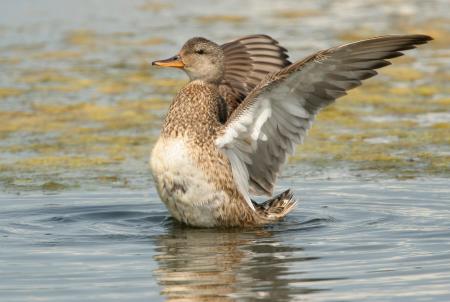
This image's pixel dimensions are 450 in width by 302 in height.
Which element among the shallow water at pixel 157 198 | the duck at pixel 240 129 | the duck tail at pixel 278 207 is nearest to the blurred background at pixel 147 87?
the shallow water at pixel 157 198

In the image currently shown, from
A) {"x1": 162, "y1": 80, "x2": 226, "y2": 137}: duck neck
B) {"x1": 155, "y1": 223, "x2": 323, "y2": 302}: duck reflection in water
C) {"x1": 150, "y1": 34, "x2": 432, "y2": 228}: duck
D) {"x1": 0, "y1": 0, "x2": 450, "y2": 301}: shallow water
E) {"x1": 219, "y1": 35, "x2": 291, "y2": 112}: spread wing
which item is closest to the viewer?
{"x1": 155, "y1": 223, "x2": 323, "y2": 302}: duck reflection in water

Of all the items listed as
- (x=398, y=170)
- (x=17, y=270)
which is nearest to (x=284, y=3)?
(x=398, y=170)

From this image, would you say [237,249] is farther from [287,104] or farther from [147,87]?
[147,87]

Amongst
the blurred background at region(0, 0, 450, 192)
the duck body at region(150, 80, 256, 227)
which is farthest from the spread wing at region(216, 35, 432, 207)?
the blurred background at region(0, 0, 450, 192)

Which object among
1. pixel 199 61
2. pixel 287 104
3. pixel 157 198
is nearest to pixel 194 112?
pixel 199 61

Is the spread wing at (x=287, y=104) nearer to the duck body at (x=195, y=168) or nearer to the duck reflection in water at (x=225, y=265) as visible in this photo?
the duck body at (x=195, y=168)

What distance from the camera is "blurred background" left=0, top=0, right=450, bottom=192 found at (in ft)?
34.9

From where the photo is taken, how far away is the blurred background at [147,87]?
10.6 metres

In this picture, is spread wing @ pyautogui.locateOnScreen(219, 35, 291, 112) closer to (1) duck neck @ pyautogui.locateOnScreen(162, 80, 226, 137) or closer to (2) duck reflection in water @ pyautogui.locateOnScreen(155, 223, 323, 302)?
(1) duck neck @ pyautogui.locateOnScreen(162, 80, 226, 137)

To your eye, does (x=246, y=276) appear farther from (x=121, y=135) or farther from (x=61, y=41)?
(x=61, y=41)

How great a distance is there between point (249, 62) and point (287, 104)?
60.5 inches

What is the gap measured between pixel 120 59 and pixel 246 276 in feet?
30.2

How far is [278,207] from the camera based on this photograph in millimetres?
8852

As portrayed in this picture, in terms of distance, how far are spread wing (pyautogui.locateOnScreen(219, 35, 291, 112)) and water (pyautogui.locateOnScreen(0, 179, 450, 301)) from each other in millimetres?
983
